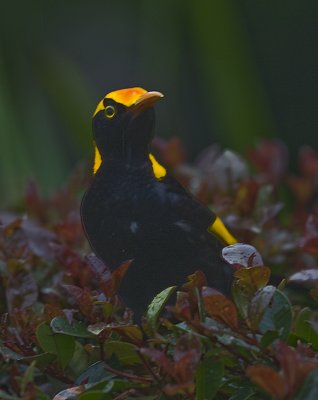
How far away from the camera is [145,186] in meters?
1.80

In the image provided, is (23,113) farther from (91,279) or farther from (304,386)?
(304,386)

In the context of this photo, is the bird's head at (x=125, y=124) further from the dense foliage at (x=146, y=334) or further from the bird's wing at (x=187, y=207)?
the dense foliage at (x=146, y=334)

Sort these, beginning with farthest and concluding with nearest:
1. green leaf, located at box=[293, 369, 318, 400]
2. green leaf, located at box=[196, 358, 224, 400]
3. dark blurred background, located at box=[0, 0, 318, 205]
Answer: dark blurred background, located at box=[0, 0, 318, 205], green leaf, located at box=[196, 358, 224, 400], green leaf, located at box=[293, 369, 318, 400]

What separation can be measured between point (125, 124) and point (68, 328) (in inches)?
18.1

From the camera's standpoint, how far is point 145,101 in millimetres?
1775

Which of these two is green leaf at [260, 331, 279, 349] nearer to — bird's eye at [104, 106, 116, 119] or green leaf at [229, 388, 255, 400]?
green leaf at [229, 388, 255, 400]

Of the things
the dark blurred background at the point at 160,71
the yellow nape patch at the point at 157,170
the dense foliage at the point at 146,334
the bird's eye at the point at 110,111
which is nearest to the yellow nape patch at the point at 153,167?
the yellow nape patch at the point at 157,170

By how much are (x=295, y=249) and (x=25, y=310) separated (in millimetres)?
843

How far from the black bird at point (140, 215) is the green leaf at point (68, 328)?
0.20 m

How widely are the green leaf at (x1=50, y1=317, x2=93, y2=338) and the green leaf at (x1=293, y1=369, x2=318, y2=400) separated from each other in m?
0.42

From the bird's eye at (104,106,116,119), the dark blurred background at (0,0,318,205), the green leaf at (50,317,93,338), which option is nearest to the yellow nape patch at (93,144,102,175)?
the bird's eye at (104,106,116,119)

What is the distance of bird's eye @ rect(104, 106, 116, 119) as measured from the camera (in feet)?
6.00

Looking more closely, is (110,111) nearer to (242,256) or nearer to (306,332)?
(242,256)

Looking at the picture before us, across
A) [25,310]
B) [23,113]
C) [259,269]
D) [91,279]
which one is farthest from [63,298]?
[23,113]
